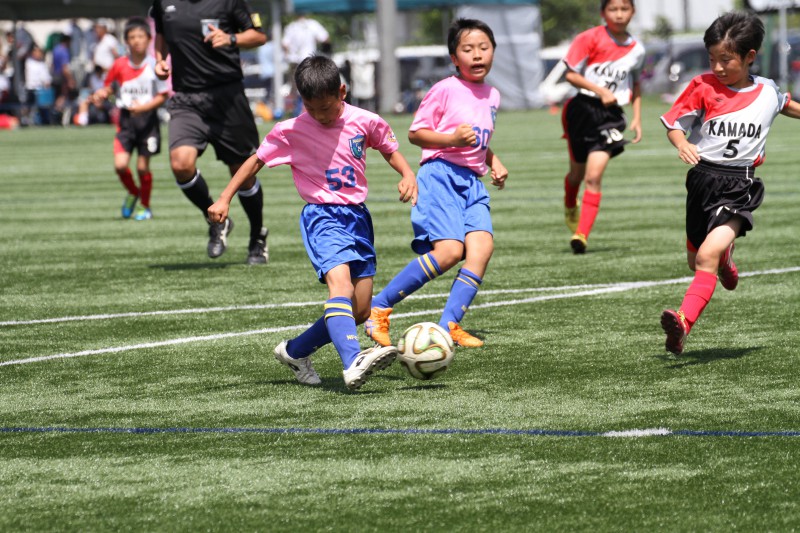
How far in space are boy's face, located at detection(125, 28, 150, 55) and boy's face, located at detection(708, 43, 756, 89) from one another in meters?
9.44

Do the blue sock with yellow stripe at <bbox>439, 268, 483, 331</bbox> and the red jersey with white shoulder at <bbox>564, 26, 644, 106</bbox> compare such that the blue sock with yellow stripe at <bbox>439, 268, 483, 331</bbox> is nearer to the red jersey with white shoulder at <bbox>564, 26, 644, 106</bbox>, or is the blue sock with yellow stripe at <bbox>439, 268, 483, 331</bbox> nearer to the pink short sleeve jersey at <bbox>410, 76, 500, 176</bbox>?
the pink short sleeve jersey at <bbox>410, 76, 500, 176</bbox>

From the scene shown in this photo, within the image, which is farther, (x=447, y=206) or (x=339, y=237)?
(x=447, y=206)

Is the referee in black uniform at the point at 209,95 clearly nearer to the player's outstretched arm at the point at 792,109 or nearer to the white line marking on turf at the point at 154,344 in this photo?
the white line marking on turf at the point at 154,344

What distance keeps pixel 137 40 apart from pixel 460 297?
9.21 metres

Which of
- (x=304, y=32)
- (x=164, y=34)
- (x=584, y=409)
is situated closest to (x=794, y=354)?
(x=584, y=409)

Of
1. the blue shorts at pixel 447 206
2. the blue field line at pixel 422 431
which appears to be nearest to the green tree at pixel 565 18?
the blue shorts at pixel 447 206

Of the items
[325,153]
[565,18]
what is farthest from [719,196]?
[565,18]

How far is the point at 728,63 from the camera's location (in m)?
7.31

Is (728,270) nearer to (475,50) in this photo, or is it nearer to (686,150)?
(686,150)

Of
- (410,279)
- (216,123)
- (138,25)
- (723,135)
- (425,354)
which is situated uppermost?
(138,25)

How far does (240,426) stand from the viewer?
19.5 feet

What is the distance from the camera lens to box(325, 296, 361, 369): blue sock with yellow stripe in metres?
6.53

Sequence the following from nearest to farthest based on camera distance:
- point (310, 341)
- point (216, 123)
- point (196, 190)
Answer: point (310, 341) < point (216, 123) < point (196, 190)

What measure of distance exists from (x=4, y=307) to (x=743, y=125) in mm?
4720
